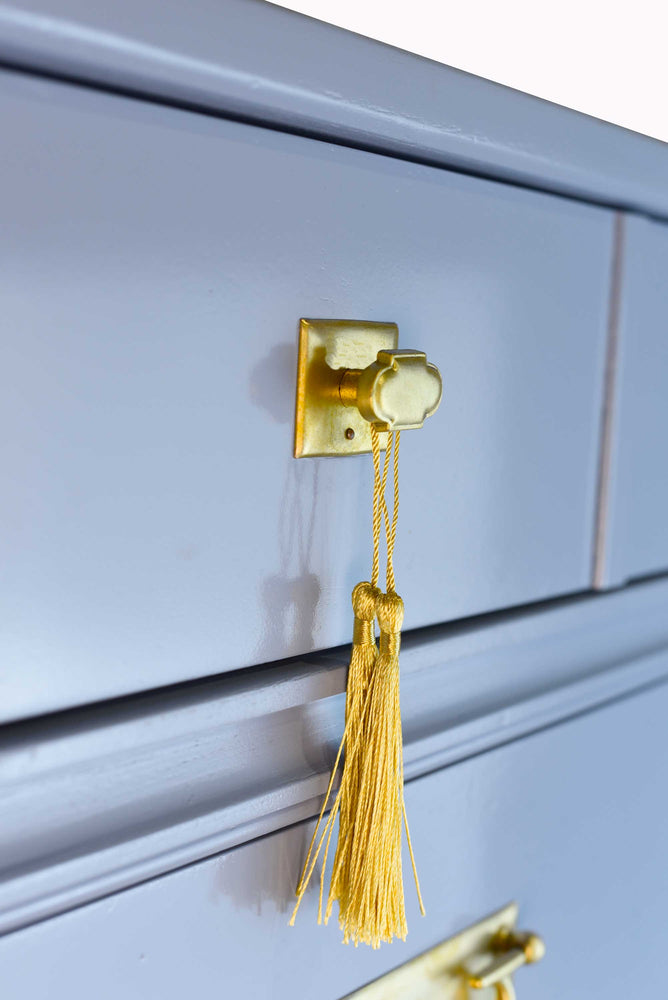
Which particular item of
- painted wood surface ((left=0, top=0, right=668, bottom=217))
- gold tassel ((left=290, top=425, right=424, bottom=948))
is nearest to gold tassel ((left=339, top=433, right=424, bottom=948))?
gold tassel ((left=290, top=425, right=424, bottom=948))

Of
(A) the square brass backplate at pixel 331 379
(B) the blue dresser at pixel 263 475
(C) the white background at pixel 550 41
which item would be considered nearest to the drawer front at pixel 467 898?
(B) the blue dresser at pixel 263 475

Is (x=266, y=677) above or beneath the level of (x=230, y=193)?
beneath

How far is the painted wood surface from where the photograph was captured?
0.23 meters

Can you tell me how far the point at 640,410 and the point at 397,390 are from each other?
218 mm

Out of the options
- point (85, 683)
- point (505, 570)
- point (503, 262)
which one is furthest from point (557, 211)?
point (85, 683)

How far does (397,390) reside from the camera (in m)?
0.29

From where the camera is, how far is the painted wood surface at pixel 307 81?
0.23 meters

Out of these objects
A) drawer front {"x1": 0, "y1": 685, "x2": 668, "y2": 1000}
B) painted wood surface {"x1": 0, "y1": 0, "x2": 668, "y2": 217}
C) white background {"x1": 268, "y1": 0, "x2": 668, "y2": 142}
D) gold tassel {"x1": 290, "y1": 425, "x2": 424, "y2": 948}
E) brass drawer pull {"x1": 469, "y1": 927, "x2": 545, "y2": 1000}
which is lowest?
brass drawer pull {"x1": 469, "y1": 927, "x2": 545, "y2": 1000}

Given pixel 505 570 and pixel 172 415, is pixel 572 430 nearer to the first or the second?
pixel 505 570

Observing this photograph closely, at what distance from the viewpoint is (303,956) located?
35 centimetres

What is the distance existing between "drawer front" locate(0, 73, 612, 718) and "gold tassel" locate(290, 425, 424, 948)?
0.06 feet

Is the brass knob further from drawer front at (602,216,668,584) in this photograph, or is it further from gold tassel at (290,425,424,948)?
drawer front at (602,216,668,584)

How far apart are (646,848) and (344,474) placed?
0.32 m

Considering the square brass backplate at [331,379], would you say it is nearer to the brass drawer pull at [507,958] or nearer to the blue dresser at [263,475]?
the blue dresser at [263,475]
